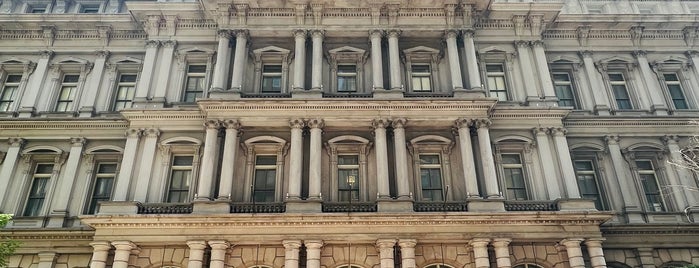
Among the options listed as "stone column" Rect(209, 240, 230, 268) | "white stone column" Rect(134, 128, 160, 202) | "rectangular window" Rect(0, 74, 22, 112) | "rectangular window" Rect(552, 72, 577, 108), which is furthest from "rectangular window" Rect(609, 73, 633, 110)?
"rectangular window" Rect(0, 74, 22, 112)

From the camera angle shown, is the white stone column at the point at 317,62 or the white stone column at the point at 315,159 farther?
the white stone column at the point at 317,62

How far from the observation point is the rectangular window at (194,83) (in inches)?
879

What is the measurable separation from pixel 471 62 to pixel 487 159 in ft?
15.5

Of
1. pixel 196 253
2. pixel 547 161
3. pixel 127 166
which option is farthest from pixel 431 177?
pixel 127 166

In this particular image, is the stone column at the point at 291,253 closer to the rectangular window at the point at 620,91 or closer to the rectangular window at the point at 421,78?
the rectangular window at the point at 421,78

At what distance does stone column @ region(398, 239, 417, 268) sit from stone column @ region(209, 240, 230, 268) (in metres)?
6.21

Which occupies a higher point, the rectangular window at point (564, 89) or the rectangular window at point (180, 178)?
the rectangular window at point (564, 89)

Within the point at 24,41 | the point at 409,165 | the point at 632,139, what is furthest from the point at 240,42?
the point at 632,139

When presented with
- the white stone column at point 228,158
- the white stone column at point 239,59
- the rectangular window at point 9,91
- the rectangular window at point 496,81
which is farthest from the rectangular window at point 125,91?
the rectangular window at point 496,81

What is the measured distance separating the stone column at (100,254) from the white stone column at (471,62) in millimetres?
15483

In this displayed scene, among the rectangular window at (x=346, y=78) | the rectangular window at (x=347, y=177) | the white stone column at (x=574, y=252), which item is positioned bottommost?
the white stone column at (x=574, y=252)

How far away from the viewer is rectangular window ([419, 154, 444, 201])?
20.0m

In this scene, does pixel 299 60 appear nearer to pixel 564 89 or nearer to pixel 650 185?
pixel 564 89

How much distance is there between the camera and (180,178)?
2036 centimetres
